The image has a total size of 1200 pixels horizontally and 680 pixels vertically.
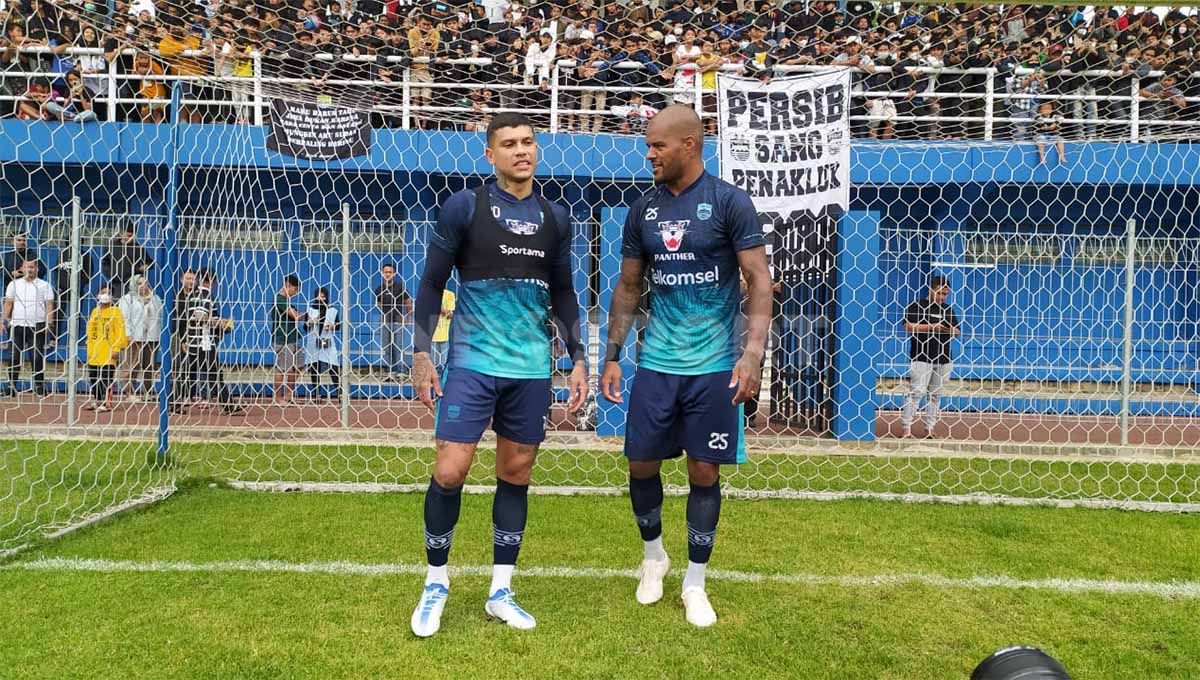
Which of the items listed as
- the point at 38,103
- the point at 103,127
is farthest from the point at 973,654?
the point at 103,127

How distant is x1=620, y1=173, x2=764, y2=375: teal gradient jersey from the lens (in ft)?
11.1

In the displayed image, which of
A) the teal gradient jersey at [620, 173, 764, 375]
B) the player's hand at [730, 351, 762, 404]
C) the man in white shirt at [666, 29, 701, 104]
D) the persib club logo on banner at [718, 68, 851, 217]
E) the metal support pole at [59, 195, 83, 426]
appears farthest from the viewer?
the metal support pole at [59, 195, 83, 426]

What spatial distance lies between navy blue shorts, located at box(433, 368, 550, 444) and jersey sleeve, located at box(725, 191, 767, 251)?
2.98 feet

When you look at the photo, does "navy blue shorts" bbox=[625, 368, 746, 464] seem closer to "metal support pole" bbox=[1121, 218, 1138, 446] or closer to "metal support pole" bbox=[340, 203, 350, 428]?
"metal support pole" bbox=[340, 203, 350, 428]

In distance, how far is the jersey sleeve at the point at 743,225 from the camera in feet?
10.9

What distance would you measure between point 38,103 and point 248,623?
24.8ft

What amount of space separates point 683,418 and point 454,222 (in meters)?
1.17

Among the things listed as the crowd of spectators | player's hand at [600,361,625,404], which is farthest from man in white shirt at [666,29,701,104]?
player's hand at [600,361,625,404]

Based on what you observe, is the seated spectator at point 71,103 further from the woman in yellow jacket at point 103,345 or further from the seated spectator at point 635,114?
the seated spectator at point 635,114

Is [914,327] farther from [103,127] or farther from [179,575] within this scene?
[103,127]

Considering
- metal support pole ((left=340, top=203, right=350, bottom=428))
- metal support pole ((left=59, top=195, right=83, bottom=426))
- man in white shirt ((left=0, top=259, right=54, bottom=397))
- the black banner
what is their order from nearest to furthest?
1. the black banner
2. metal support pole ((left=59, top=195, right=83, bottom=426))
3. metal support pole ((left=340, top=203, right=350, bottom=428))
4. man in white shirt ((left=0, top=259, right=54, bottom=397))

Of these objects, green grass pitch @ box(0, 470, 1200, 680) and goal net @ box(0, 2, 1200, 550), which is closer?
green grass pitch @ box(0, 470, 1200, 680)

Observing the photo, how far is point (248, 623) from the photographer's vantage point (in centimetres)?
321

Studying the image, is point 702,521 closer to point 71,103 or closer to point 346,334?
point 346,334
